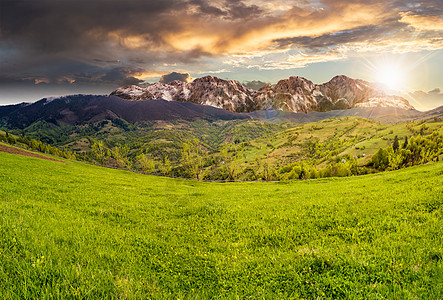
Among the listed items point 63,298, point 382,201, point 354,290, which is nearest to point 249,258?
point 354,290

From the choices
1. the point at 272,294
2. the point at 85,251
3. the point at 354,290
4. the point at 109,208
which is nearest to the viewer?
the point at 354,290

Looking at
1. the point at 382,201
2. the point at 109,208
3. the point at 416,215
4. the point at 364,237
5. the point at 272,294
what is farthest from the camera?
the point at 109,208

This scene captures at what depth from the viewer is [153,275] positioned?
5957 millimetres

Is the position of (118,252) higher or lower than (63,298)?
lower

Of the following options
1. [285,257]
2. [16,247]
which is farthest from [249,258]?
[16,247]

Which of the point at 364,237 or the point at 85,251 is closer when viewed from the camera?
the point at 85,251

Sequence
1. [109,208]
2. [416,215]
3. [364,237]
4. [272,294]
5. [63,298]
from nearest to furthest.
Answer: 1. [63,298]
2. [272,294]
3. [364,237]
4. [416,215]
5. [109,208]

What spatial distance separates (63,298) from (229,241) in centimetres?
605

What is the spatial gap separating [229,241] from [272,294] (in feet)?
12.0

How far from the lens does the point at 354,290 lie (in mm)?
4742

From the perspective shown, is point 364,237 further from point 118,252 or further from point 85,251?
point 85,251

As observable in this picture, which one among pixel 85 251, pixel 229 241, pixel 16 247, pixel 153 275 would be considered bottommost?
pixel 229 241

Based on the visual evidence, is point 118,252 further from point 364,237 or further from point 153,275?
point 364,237

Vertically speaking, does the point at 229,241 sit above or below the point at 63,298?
below
